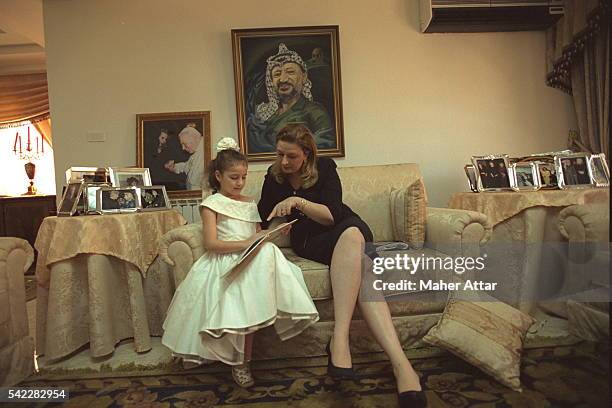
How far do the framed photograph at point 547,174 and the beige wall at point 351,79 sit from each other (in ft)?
1.70

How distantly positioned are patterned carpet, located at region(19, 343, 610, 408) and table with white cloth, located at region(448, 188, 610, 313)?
1.13 ft

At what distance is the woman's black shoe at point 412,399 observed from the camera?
4.24 feet

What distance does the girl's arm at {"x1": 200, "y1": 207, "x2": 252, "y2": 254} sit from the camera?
1.63m

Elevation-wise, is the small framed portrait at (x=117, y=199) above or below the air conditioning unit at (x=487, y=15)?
below

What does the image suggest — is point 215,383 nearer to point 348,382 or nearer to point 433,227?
point 348,382

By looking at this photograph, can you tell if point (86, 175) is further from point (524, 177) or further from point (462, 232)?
point (524, 177)

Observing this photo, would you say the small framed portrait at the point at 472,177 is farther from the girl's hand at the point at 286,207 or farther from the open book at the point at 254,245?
the open book at the point at 254,245

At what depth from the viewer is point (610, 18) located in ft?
2.31

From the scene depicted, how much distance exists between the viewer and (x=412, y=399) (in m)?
1.29

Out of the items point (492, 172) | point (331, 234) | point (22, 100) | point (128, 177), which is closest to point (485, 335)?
point (331, 234)

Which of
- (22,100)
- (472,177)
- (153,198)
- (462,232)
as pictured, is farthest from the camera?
(22,100)

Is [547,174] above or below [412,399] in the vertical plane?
above

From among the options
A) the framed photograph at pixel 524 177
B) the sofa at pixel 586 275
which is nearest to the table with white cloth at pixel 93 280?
the sofa at pixel 586 275

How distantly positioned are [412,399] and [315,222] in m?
0.82
